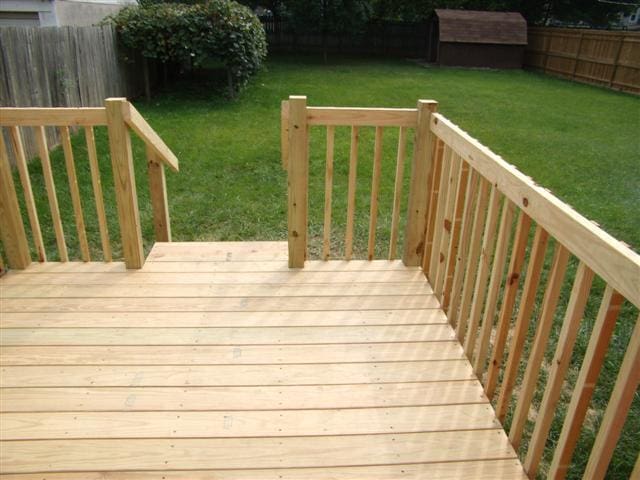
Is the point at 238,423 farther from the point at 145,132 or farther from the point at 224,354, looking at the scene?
the point at 145,132

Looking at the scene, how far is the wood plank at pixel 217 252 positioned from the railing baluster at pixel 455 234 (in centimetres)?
115

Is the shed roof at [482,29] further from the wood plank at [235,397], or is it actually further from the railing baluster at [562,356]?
the railing baluster at [562,356]

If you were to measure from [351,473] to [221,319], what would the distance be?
1.22 metres

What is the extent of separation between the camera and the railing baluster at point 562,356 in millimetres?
1603

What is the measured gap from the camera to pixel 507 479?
1.90 metres

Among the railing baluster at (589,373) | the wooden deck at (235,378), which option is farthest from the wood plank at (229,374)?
the railing baluster at (589,373)

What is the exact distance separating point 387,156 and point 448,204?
4.13 metres

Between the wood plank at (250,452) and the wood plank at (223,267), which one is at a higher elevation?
the wood plank at (250,452)

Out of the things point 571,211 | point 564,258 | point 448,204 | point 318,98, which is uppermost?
point 571,211

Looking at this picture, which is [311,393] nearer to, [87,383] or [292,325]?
[292,325]

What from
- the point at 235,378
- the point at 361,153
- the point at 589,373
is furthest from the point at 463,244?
the point at 361,153

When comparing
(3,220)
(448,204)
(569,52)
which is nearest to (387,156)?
(448,204)

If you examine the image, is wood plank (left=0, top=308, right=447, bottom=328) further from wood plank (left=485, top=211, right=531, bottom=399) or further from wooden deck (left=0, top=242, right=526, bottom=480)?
wood plank (left=485, top=211, right=531, bottom=399)

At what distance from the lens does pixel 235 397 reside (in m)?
2.26
